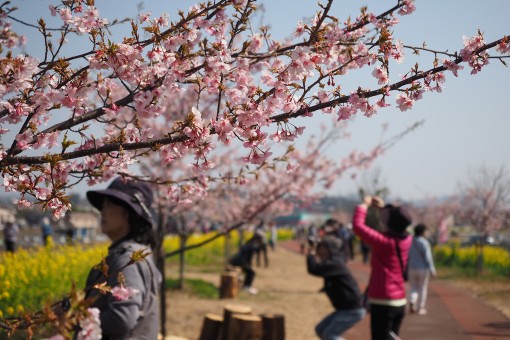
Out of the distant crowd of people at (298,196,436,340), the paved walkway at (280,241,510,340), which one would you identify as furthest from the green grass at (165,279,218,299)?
the distant crowd of people at (298,196,436,340)

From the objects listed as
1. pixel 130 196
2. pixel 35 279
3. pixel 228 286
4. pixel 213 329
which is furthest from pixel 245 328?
pixel 228 286

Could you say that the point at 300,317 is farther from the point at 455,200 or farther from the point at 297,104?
the point at 455,200

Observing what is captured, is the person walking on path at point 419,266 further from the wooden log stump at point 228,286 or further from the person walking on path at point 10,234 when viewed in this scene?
the person walking on path at point 10,234

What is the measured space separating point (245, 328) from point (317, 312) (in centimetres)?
483

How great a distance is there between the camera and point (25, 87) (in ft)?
7.27

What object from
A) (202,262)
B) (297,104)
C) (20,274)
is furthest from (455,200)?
(297,104)

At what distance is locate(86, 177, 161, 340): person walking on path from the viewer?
9.86 ft

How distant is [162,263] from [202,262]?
16.3m

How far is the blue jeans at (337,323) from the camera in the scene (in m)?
6.21

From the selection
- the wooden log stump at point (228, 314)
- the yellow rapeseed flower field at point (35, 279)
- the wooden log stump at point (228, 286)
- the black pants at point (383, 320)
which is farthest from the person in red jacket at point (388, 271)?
the wooden log stump at point (228, 286)

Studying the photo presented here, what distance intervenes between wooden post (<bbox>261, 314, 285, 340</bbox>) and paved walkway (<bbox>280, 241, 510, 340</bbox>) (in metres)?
2.12

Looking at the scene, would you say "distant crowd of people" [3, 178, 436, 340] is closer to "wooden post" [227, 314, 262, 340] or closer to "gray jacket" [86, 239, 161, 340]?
"gray jacket" [86, 239, 161, 340]

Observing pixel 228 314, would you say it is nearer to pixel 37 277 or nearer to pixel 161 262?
pixel 161 262

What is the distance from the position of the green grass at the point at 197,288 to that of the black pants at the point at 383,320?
26.4 ft
